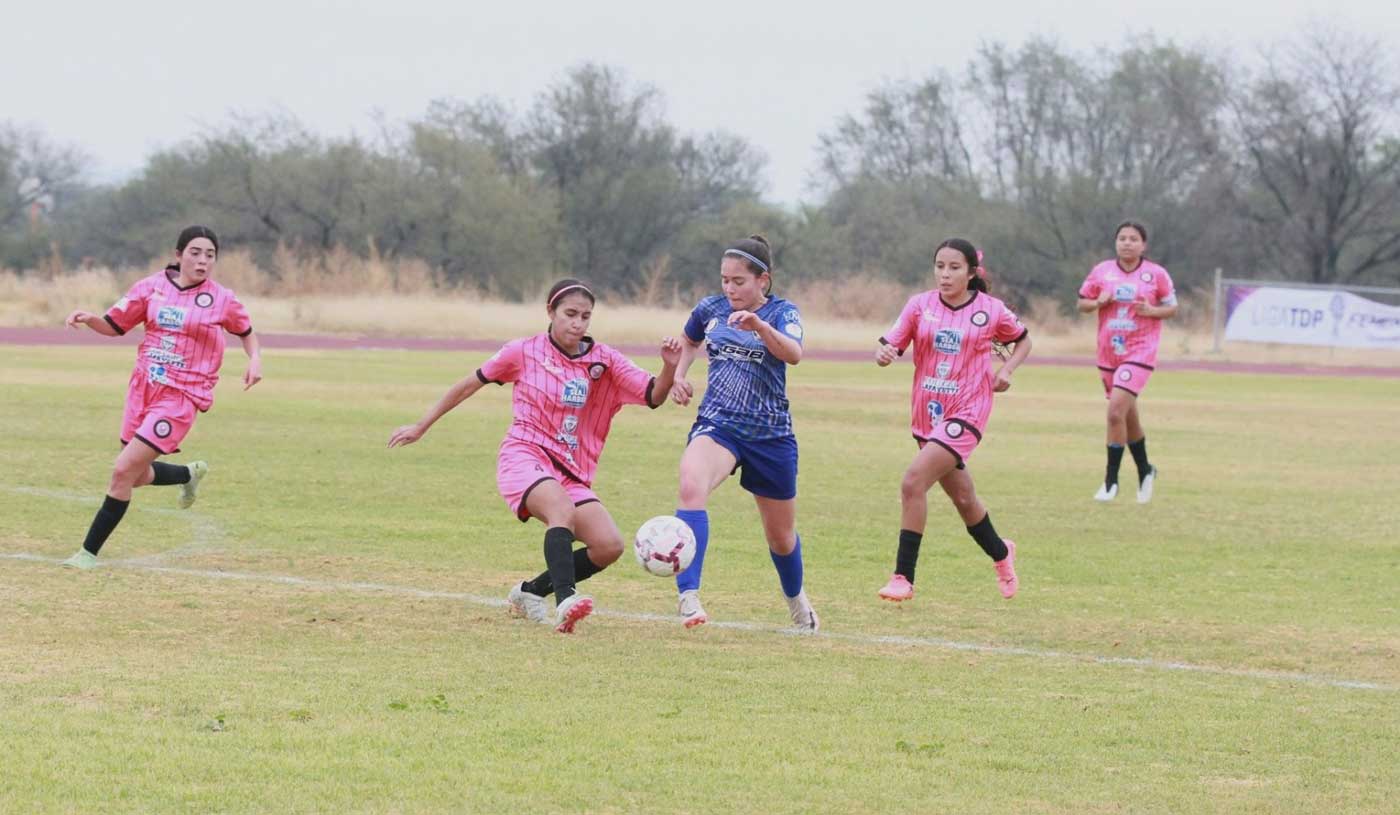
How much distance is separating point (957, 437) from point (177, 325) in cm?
427

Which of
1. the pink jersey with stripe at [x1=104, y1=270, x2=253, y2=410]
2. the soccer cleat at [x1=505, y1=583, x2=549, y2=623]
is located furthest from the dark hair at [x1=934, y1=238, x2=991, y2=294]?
the pink jersey with stripe at [x1=104, y1=270, x2=253, y2=410]

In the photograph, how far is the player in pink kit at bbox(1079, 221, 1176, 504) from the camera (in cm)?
1485

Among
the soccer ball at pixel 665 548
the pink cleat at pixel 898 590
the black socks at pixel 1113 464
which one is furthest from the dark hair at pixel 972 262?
the black socks at pixel 1113 464

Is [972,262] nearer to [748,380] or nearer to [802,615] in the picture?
[748,380]

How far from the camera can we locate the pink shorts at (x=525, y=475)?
26.8ft

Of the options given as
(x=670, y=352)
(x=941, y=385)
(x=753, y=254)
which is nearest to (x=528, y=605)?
(x=670, y=352)

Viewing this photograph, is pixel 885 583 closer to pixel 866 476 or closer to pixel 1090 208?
pixel 866 476

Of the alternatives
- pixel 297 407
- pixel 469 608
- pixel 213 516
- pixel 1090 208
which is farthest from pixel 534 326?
pixel 469 608

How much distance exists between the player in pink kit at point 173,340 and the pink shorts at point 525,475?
7.32 ft

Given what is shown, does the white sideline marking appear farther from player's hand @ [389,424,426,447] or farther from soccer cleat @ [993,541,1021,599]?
soccer cleat @ [993,541,1021,599]

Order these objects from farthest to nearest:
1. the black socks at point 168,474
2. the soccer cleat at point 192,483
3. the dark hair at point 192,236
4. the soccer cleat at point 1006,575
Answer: the soccer cleat at point 192,483
the black socks at point 168,474
the dark hair at point 192,236
the soccer cleat at point 1006,575

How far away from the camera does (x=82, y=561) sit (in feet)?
31.8

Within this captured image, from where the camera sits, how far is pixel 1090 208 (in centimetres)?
6481

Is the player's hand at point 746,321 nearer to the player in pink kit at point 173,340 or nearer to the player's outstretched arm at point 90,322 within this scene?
the player in pink kit at point 173,340
